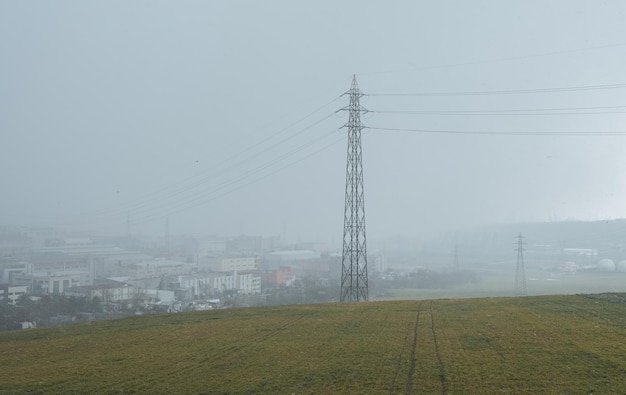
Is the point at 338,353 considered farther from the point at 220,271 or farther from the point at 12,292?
the point at 220,271

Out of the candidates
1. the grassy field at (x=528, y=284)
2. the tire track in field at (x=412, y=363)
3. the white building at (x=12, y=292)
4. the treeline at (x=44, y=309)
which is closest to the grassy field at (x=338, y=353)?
the tire track in field at (x=412, y=363)

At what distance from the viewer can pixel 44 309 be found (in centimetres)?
4006

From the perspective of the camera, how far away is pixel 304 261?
82.2 m

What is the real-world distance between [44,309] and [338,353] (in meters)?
32.3

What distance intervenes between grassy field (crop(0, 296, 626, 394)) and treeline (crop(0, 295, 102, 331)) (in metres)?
15.5

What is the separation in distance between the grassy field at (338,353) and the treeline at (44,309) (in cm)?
1552

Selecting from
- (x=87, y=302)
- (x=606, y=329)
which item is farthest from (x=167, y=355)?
(x=87, y=302)

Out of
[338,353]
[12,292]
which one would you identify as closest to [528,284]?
[338,353]

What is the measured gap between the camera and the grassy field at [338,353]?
12109mm

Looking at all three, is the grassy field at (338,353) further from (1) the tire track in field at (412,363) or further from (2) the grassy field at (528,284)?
(2) the grassy field at (528,284)

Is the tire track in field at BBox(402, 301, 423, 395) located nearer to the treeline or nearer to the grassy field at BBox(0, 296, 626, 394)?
the grassy field at BBox(0, 296, 626, 394)

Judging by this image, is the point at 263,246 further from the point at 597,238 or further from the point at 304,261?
the point at 597,238

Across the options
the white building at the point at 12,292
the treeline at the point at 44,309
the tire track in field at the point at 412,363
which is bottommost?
the treeline at the point at 44,309

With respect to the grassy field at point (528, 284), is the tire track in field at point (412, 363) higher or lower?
higher
